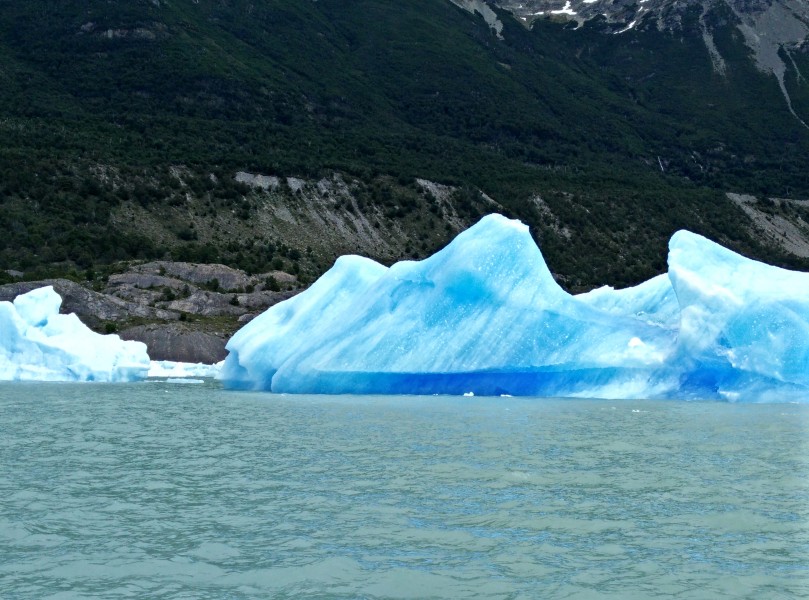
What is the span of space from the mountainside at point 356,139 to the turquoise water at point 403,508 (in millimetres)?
40614

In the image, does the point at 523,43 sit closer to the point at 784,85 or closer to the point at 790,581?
the point at 784,85

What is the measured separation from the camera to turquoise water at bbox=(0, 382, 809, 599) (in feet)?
23.2

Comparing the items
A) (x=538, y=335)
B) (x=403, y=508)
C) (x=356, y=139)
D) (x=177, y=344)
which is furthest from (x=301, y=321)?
(x=356, y=139)

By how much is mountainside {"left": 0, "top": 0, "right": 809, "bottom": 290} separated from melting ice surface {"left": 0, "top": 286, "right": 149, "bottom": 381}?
69.1 feet

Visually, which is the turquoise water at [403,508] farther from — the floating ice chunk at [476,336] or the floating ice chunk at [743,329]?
the floating ice chunk at [476,336]

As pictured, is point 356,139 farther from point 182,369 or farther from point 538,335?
point 538,335

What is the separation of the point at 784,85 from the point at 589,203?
64232 mm

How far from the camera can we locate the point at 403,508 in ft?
30.4

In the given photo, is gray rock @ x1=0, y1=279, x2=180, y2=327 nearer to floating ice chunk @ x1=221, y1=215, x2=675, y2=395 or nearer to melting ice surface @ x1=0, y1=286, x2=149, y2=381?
melting ice surface @ x1=0, y1=286, x2=149, y2=381

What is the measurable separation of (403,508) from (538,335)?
12113mm

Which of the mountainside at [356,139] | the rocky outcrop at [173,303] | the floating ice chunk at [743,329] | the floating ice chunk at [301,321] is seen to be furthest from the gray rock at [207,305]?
the floating ice chunk at [743,329]

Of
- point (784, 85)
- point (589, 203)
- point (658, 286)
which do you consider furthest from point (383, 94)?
point (658, 286)

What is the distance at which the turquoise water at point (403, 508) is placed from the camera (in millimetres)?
7070

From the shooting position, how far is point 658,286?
82.6 feet
